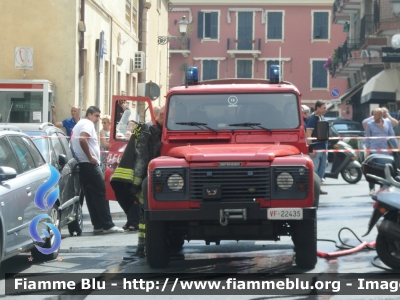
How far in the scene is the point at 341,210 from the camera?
1700 cm

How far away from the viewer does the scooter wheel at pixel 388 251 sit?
9.74 meters

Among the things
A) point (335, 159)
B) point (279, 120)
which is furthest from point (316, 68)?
point (279, 120)

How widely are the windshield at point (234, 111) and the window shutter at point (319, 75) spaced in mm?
63422

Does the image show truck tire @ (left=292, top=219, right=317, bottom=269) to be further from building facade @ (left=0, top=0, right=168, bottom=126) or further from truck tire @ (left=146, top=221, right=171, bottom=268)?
building facade @ (left=0, top=0, right=168, bottom=126)

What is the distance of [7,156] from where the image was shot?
398 inches

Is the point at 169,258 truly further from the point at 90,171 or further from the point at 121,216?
the point at 121,216

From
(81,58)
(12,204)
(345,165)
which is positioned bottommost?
(345,165)

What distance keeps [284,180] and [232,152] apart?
2.03 feet

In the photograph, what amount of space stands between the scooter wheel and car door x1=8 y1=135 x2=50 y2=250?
3.54m

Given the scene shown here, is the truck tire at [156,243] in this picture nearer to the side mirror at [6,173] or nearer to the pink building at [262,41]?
the side mirror at [6,173]

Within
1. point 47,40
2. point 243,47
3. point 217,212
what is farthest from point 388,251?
point 243,47

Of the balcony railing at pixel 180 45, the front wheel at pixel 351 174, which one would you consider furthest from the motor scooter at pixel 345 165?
the balcony railing at pixel 180 45

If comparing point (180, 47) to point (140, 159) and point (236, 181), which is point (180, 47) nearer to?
point (140, 159)

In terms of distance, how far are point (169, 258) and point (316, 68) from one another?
6496 centimetres
